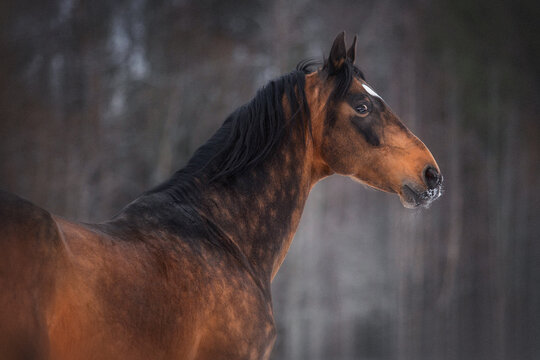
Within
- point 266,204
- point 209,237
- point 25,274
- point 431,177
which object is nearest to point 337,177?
point 431,177

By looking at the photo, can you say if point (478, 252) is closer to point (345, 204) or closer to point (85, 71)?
point (345, 204)

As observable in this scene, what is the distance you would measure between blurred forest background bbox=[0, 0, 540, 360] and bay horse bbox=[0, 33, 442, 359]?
22.6 feet

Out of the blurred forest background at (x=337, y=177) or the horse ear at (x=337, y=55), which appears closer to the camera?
the horse ear at (x=337, y=55)

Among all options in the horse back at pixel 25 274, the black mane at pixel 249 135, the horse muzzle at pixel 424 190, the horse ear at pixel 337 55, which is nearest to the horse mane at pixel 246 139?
the black mane at pixel 249 135

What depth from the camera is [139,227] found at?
5.86 ft

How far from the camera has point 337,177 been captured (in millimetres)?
9797

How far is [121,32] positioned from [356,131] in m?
8.14

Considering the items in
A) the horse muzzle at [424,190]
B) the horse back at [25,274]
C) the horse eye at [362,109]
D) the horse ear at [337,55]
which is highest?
the horse ear at [337,55]

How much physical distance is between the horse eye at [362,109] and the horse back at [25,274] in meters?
1.28

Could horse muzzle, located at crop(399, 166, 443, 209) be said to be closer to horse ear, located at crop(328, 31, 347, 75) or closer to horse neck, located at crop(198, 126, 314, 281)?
horse neck, located at crop(198, 126, 314, 281)

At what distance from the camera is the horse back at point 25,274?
1214 millimetres

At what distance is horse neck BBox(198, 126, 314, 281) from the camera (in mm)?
2078

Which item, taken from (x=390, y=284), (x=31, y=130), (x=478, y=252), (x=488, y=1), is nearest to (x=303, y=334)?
(x=390, y=284)

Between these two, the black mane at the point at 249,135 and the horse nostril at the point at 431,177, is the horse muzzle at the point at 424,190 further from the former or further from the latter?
the black mane at the point at 249,135
